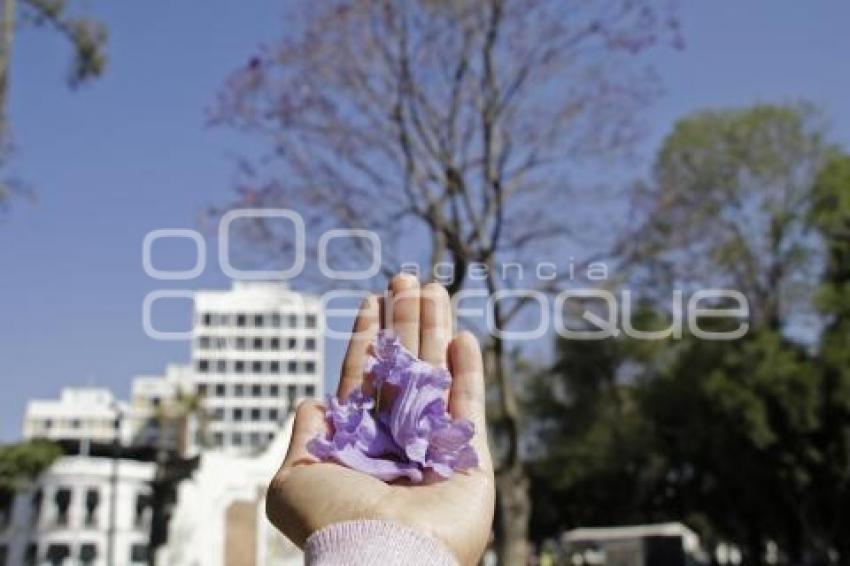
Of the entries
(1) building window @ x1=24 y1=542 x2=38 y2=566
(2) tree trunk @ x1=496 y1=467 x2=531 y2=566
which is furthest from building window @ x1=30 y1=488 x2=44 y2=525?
(2) tree trunk @ x1=496 y1=467 x2=531 y2=566

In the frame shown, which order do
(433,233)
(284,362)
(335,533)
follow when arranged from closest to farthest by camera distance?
(335,533)
(433,233)
(284,362)

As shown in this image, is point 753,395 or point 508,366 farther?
point 753,395

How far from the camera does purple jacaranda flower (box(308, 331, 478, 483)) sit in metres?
1.63

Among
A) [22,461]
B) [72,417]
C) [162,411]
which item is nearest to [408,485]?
[22,461]

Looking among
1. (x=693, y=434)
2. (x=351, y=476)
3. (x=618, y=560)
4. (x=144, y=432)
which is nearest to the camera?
(x=351, y=476)

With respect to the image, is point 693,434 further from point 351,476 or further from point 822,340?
point 351,476

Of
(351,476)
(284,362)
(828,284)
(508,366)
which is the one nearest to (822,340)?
(828,284)

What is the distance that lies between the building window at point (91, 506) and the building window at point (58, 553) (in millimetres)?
948

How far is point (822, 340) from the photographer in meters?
19.1

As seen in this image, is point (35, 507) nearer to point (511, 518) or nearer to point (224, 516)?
point (224, 516)

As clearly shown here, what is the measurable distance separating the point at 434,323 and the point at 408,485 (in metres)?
0.39

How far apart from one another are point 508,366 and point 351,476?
8.74 meters

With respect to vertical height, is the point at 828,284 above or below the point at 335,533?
above

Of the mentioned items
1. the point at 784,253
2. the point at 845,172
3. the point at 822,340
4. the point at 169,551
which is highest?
the point at 845,172
